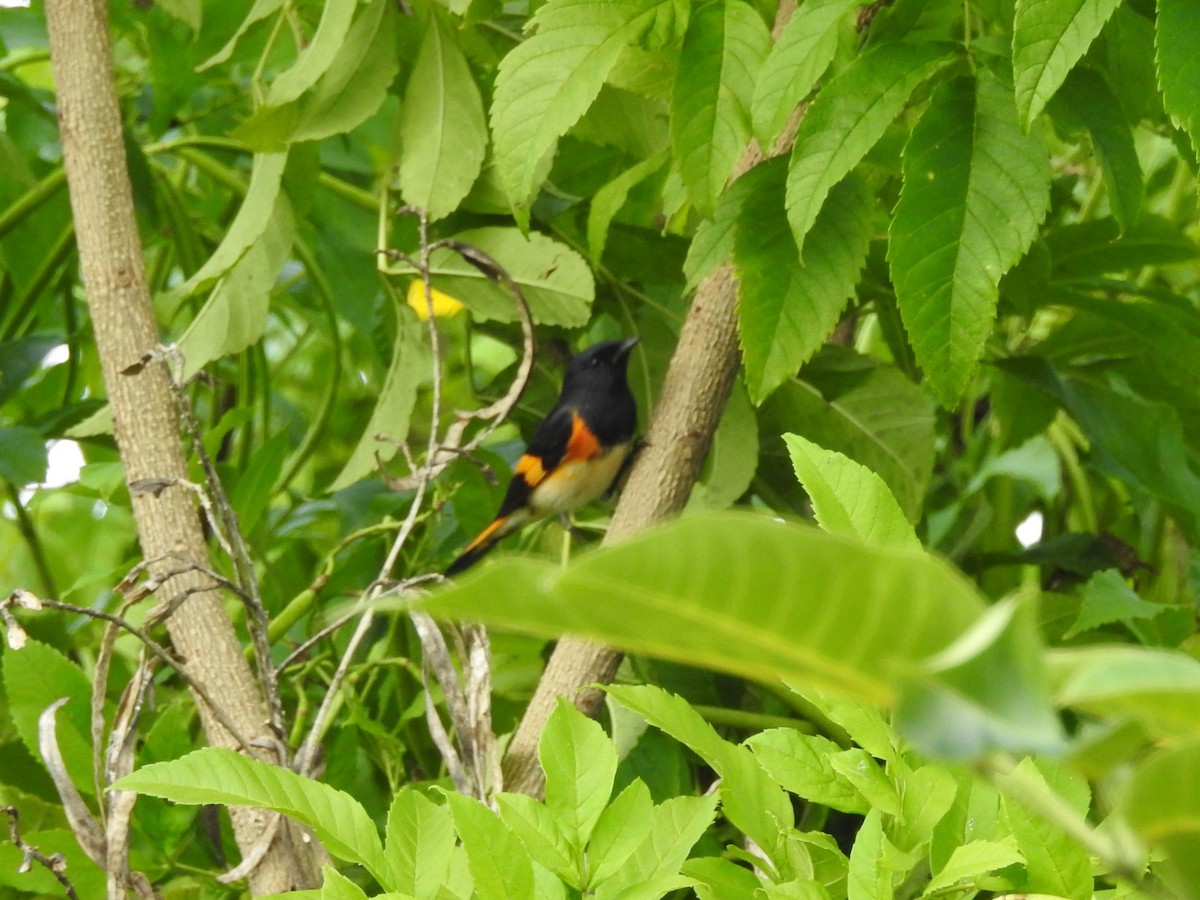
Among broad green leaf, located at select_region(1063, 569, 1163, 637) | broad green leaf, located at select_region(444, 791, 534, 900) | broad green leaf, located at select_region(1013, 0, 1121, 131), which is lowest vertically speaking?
broad green leaf, located at select_region(1063, 569, 1163, 637)

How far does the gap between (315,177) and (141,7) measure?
47cm

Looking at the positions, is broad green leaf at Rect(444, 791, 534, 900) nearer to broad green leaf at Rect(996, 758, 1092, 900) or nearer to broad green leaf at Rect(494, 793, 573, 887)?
broad green leaf at Rect(494, 793, 573, 887)

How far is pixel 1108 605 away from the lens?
3.99 ft

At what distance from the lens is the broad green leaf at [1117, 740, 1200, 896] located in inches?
10.4

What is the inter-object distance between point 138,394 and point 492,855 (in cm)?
64

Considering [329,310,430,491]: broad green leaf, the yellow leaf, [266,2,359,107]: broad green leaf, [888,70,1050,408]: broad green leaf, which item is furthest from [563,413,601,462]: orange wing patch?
[888,70,1050,408]: broad green leaf

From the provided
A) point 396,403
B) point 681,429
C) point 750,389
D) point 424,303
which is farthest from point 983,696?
point 424,303

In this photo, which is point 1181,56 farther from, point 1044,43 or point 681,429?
point 681,429

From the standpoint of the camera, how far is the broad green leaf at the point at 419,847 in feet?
2.36

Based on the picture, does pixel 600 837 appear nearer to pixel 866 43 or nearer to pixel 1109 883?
pixel 1109 883

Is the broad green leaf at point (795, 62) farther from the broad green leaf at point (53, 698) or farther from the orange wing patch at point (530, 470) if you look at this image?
the orange wing patch at point (530, 470)

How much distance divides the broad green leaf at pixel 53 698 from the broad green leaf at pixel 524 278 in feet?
1.66

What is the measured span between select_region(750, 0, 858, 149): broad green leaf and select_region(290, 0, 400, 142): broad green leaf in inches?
18.6

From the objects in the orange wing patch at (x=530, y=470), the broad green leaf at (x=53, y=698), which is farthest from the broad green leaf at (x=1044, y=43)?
the orange wing patch at (x=530, y=470)
